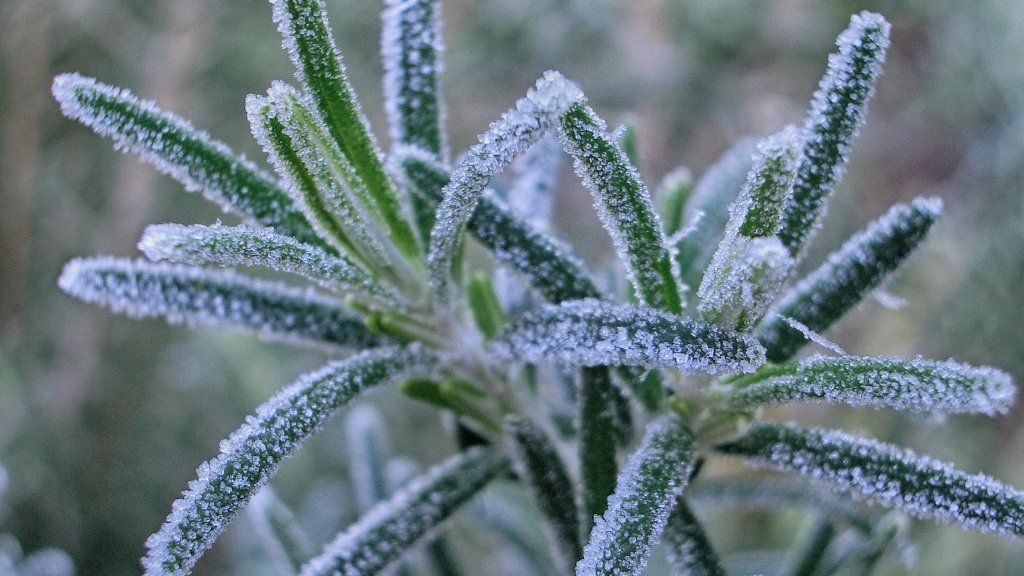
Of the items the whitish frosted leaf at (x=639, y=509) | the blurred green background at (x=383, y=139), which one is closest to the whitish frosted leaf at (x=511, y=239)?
the whitish frosted leaf at (x=639, y=509)

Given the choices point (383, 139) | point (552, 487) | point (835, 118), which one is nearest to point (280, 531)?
point (552, 487)

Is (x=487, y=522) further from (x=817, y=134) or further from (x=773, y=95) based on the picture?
(x=773, y=95)

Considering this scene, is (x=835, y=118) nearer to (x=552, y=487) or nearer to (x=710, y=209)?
(x=710, y=209)

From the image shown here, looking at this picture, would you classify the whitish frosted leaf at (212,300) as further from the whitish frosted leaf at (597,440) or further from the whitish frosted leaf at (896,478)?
the whitish frosted leaf at (896,478)

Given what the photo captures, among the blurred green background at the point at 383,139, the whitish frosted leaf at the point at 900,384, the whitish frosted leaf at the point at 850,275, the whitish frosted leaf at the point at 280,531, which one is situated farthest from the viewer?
the blurred green background at the point at 383,139

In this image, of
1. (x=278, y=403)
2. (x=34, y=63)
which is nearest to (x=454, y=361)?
(x=278, y=403)

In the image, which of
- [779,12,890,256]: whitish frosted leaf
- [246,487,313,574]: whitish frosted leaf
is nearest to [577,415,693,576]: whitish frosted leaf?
[779,12,890,256]: whitish frosted leaf

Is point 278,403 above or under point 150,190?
under

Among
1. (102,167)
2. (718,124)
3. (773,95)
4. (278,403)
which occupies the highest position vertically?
(773,95)
